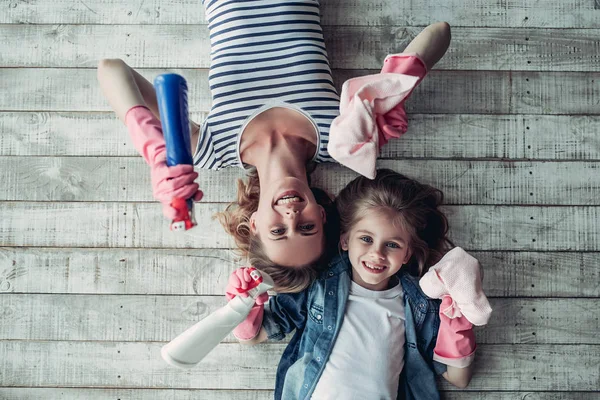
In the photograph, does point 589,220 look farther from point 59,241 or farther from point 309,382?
point 59,241

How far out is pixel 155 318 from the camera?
1428 mm

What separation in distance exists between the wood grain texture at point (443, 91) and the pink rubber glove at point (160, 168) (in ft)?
1.09

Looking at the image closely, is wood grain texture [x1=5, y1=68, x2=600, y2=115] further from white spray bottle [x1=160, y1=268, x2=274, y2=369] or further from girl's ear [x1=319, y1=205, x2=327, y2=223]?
white spray bottle [x1=160, y1=268, x2=274, y2=369]

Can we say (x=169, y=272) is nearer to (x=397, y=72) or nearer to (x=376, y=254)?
(x=376, y=254)

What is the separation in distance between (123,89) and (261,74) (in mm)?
317

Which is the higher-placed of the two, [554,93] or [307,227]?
[554,93]

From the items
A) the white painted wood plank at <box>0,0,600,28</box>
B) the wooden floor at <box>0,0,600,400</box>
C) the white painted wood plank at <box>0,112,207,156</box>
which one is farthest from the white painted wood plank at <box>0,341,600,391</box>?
the white painted wood plank at <box>0,0,600,28</box>

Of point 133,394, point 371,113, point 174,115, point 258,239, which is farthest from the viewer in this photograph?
point 133,394

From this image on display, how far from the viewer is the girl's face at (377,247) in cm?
127

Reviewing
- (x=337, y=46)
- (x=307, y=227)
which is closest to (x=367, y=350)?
(x=307, y=227)

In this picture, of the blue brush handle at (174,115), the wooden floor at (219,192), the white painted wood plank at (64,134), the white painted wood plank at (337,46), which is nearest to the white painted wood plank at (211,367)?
the wooden floor at (219,192)

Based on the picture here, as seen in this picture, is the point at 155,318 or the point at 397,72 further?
the point at 155,318

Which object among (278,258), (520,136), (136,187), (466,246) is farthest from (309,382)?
(520,136)

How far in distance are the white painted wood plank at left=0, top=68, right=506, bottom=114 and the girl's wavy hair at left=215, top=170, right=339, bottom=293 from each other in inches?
10.0
